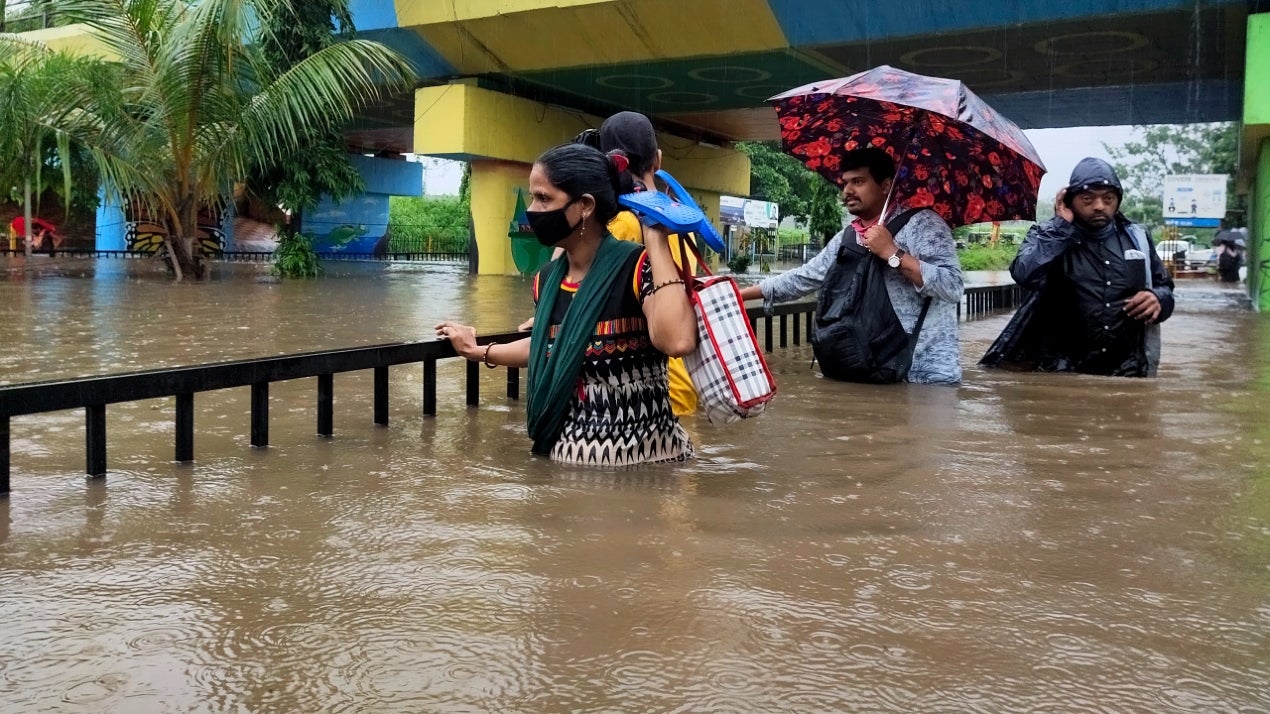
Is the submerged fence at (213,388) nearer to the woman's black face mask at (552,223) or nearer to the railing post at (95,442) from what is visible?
the railing post at (95,442)

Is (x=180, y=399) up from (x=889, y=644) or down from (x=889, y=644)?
up

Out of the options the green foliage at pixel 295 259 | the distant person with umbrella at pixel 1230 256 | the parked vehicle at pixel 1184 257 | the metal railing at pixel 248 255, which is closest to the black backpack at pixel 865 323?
the green foliage at pixel 295 259

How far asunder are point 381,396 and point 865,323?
2909mm

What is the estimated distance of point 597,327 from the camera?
3.88 meters

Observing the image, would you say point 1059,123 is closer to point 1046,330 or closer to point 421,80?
point 421,80

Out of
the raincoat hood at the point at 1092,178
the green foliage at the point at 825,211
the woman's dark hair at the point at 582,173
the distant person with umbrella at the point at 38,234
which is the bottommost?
the woman's dark hair at the point at 582,173

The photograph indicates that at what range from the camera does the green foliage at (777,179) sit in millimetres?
46812

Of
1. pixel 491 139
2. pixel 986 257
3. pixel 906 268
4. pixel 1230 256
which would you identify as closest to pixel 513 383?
pixel 906 268

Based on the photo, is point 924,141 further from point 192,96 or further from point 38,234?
point 38,234

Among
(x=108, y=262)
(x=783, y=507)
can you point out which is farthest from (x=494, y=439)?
(x=108, y=262)

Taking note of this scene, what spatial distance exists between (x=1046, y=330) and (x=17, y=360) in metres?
6.58

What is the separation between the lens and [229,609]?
8.41 ft

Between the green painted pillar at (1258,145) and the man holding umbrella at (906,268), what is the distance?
10077mm

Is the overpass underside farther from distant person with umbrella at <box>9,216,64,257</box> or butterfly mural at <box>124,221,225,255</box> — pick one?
distant person with umbrella at <box>9,216,64,257</box>
